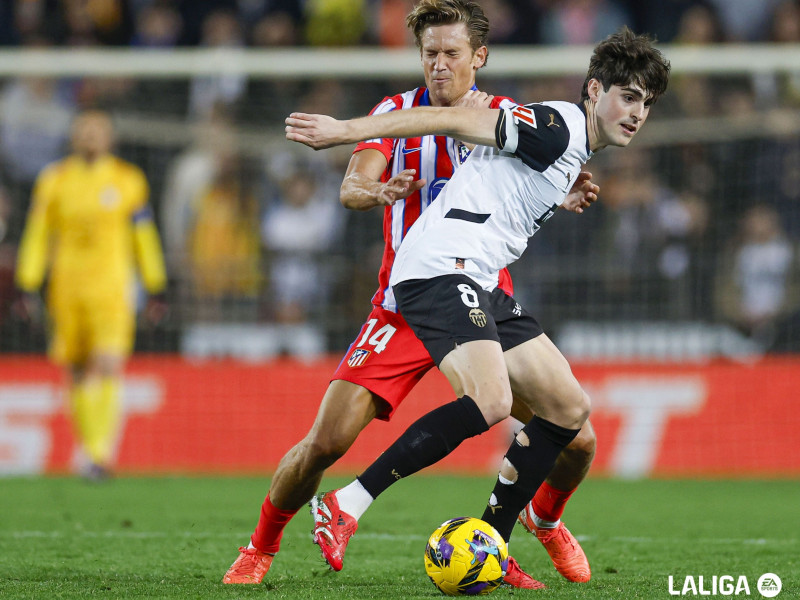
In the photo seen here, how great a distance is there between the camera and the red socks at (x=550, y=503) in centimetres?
507

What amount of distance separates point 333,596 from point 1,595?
3.84 ft

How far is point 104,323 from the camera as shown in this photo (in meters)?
10.3

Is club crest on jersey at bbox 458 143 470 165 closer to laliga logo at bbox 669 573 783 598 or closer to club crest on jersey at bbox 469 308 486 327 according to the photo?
club crest on jersey at bbox 469 308 486 327

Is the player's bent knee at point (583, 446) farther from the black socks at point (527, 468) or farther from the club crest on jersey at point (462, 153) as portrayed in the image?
the club crest on jersey at point (462, 153)

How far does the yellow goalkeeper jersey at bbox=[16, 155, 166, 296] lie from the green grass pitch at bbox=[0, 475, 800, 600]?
1.69 meters

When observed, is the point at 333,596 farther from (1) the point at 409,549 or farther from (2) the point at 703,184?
(2) the point at 703,184

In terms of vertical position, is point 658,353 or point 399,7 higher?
point 399,7

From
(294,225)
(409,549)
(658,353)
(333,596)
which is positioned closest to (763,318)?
(658,353)

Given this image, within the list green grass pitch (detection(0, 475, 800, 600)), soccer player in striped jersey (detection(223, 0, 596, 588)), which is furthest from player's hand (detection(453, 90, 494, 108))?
green grass pitch (detection(0, 475, 800, 600))

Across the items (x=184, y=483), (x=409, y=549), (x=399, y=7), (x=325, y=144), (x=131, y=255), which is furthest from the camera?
(x=399, y=7)

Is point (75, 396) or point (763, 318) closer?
point (75, 396)

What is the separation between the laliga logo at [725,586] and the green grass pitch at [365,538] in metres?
0.04

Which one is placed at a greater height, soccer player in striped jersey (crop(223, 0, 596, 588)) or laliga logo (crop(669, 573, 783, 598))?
soccer player in striped jersey (crop(223, 0, 596, 588))

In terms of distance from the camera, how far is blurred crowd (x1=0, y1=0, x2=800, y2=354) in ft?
37.1
